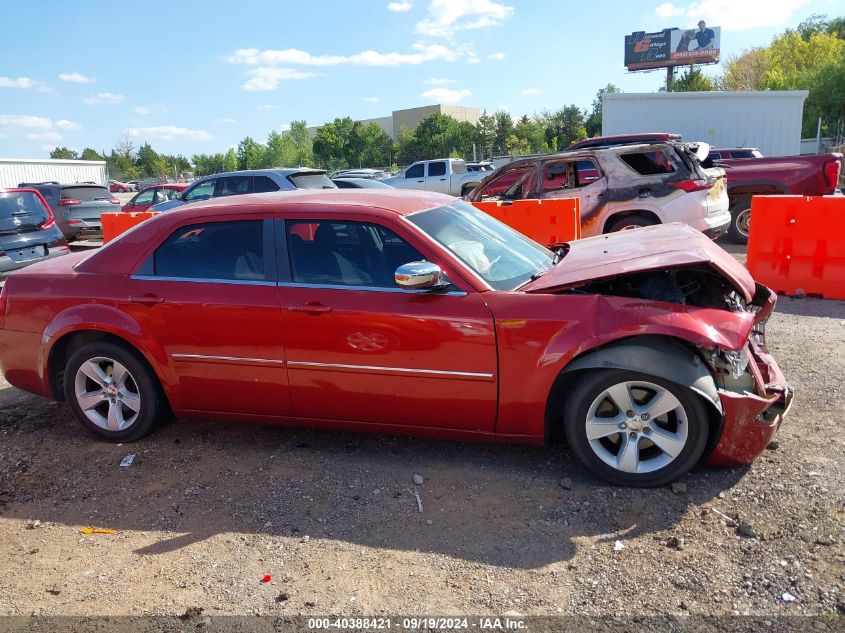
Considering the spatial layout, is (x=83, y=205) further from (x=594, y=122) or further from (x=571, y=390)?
(x=594, y=122)

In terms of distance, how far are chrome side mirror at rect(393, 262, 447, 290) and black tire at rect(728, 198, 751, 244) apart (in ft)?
32.7

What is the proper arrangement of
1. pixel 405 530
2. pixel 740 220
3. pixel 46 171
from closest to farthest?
1. pixel 405 530
2. pixel 740 220
3. pixel 46 171

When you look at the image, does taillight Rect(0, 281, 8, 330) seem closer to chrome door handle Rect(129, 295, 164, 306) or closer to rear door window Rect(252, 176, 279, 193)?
chrome door handle Rect(129, 295, 164, 306)

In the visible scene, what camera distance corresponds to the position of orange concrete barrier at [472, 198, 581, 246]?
26.9 feet

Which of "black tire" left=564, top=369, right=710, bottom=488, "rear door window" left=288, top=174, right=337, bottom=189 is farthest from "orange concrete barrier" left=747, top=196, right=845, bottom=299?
"rear door window" left=288, top=174, right=337, bottom=189

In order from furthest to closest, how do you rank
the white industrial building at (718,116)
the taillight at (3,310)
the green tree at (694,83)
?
the green tree at (694,83)
the white industrial building at (718,116)
the taillight at (3,310)

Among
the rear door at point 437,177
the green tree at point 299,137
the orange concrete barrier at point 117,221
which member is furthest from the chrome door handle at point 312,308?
the green tree at point 299,137

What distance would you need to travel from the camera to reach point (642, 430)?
3.42 m

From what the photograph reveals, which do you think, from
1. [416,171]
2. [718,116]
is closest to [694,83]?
[718,116]

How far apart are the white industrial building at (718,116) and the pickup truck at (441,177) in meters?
6.98

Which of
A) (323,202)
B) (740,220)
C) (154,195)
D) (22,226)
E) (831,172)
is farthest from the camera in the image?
(154,195)

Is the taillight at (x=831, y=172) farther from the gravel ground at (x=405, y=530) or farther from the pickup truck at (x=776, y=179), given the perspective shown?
the gravel ground at (x=405, y=530)

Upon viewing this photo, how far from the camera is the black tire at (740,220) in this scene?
1164 centimetres

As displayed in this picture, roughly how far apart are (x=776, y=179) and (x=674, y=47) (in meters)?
62.2
